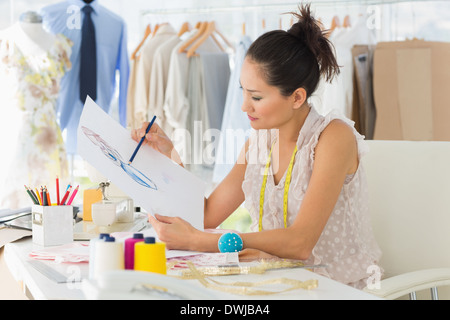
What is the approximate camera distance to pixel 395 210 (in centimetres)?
151

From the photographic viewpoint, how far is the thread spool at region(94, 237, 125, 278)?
0.91 metres

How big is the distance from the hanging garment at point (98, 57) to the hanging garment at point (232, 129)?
64 cm

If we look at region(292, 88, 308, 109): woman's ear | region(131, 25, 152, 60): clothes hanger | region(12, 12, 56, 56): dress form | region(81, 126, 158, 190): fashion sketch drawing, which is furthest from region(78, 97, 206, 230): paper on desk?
region(131, 25, 152, 60): clothes hanger

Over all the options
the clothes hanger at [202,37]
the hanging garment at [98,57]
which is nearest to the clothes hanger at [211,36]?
the clothes hanger at [202,37]

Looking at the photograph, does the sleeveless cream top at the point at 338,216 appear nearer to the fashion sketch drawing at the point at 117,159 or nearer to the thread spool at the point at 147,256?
the fashion sketch drawing at the point at 117,159

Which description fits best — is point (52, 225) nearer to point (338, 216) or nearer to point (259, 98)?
point (259, 98)

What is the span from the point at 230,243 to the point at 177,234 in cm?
12

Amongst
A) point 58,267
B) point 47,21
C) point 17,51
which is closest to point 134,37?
point 47,21

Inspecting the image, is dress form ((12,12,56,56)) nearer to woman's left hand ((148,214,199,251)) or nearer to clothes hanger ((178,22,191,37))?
clothes hanger ((178,22,191,37))

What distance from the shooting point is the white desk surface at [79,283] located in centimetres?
93

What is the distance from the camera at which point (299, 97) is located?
4.93 ft

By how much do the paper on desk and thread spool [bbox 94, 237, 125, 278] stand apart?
0.99 ft

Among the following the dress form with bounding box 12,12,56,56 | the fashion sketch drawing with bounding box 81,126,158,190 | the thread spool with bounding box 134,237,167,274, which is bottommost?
the thread spool with bounding box 134,237,167,274

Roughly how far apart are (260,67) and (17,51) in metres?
1.99
